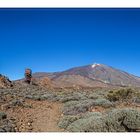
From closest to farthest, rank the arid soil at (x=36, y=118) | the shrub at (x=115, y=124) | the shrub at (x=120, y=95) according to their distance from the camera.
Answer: the shrub at (x=115, y=124) < the arid soil at (x=36, y=118) < the shrub at (x=120, y=95)

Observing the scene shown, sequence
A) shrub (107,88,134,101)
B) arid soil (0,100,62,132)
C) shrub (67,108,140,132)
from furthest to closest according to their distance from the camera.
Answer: shrub (107,88,134,101) < arid soil (0,100,62,132) < shrub (67,108,140,132)

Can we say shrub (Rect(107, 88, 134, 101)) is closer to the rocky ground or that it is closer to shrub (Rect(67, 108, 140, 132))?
the rocky ground

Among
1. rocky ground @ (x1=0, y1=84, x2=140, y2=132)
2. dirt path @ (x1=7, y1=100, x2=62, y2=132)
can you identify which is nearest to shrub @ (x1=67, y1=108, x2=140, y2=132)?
rocky ground @ (x1=0, y1=84, x2=140, y2=132)

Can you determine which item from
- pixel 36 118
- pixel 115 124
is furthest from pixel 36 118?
pixel 115 124

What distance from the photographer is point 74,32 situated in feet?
36.4

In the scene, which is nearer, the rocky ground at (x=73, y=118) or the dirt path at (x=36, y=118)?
the rocky ground at (x=73, y=118)

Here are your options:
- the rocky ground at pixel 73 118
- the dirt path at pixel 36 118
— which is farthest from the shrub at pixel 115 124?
the dirt path at pixel 36 118

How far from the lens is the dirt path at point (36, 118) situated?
700 centimetres

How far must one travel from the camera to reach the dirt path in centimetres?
700

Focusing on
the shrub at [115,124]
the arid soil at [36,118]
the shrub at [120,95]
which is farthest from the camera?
the shrub at [120,95]

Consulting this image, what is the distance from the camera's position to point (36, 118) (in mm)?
8141

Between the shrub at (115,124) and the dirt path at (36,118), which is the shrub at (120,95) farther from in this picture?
the shrub at (115,124)
